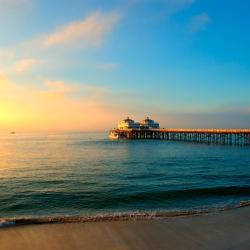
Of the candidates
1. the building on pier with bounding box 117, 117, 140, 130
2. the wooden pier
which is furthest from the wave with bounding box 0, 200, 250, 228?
the building on pier with bounding box 117, 117, 140, 130

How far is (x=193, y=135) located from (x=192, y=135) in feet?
1.51

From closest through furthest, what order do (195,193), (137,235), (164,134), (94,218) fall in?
(137,235)
(94,218)
(195,193)
(164,134)

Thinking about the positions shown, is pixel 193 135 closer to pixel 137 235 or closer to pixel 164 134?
pixel 164 134

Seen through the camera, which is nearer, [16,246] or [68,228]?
[16,246]

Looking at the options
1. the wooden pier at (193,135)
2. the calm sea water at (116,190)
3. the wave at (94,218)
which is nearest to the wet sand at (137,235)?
the wave at (94,218)

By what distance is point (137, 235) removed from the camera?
1117 cm

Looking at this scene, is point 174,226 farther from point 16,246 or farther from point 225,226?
point 16,246

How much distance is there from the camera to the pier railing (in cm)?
6784

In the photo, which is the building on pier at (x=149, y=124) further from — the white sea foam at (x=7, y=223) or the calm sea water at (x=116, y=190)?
the white sea foam at (x=7, y=223)

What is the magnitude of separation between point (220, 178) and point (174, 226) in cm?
1428

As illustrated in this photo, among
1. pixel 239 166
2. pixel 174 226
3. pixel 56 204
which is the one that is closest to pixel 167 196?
pixel 56 204

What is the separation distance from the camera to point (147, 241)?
10602mm

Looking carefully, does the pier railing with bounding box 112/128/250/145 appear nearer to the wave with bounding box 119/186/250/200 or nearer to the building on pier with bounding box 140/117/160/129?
the building on pier with bounding box 140/117/160/129

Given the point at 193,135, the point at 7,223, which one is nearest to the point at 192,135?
the point at 193,135
